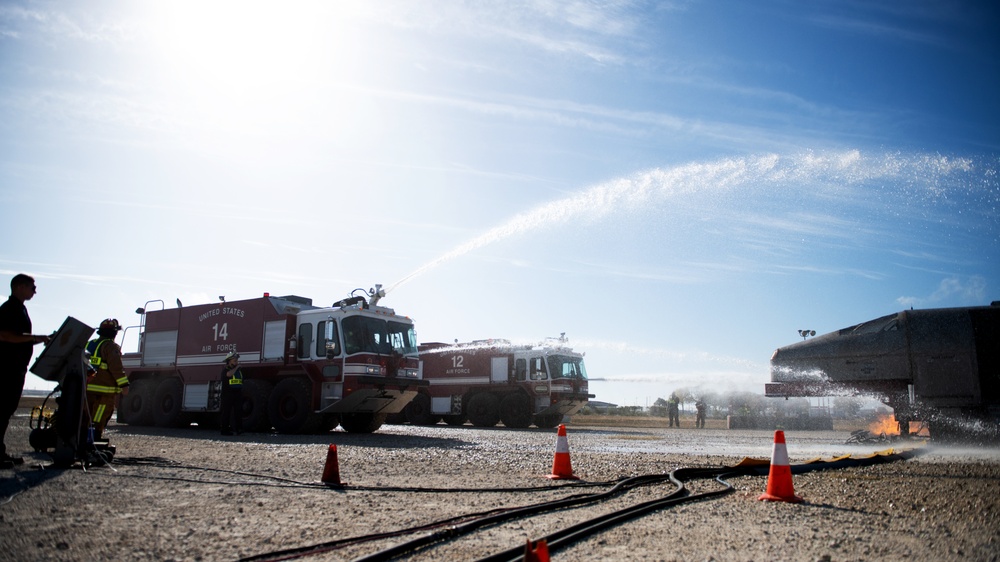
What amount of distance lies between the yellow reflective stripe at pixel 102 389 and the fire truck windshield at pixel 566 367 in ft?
55.4

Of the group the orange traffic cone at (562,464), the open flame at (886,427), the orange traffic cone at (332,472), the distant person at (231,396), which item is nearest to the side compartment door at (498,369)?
the distant person at (231,396)

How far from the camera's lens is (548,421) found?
82.9 feet

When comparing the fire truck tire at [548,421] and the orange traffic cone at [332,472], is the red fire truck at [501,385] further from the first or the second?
the orange traffic cone at [332,472]

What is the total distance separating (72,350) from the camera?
24.5 feet

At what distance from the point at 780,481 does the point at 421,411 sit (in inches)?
849

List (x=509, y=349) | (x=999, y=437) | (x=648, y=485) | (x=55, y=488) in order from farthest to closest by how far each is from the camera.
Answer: (x=509, y=349), (x=999, y=437), (x=648, y=485), (x=55, y=488)

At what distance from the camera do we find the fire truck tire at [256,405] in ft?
51.3

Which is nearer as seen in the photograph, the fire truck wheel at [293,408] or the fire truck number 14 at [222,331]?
the fire truck wheel at [293,408]

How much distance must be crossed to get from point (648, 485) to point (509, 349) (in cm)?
1769

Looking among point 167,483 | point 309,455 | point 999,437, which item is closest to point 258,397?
point 309,455

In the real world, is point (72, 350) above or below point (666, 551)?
above

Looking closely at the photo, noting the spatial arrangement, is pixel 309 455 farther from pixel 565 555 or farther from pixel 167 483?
pixel 565 555

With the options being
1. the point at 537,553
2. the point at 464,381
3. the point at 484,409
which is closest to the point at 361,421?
the point at 484,409

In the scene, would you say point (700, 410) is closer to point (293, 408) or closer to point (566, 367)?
point (566, 367)
